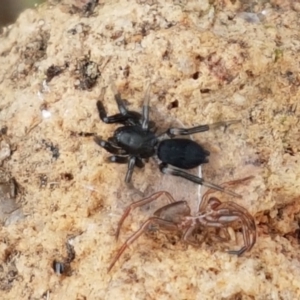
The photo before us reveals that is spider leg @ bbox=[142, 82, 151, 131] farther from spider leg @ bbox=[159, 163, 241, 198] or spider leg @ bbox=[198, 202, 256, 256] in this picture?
spider leg @ bbox=[198, 202, 256, 256]

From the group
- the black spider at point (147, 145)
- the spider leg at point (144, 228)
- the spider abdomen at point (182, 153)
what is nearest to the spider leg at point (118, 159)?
the black spider at point (147, 145)

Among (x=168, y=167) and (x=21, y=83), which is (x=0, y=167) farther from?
(x=168, y=167)

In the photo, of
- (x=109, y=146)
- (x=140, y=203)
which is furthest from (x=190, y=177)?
(x=109, y=146)

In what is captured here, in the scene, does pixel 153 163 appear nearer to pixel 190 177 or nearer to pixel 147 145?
pixel 147 145

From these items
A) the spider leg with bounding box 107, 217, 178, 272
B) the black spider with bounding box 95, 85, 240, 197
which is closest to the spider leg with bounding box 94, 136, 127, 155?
the black spider with bounding box 95, 85, 240, 197

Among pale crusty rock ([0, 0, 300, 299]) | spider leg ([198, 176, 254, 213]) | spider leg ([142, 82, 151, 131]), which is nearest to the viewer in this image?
pale crusty rock ([0, 0, 300, 299])

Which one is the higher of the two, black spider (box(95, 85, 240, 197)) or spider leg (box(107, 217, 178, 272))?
black spider (box(95, 85, 240, 197))

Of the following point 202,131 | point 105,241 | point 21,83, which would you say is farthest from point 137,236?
point 21,83
